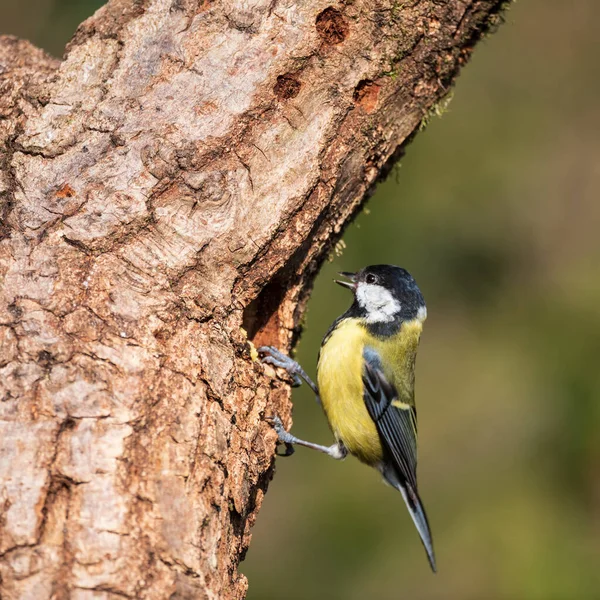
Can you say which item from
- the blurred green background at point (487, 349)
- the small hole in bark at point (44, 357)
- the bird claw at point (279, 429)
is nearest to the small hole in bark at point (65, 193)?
the small hole in bark at point (44, 357)

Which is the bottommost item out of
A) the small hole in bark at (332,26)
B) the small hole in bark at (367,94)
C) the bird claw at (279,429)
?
the bird claw at (279,429)

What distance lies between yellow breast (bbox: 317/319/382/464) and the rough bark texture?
463 millimetres

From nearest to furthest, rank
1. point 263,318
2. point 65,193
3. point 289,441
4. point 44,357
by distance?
point 44,357 → point 65,193 → point 289,441 → point 263,318

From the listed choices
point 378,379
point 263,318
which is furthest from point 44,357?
point 378,379

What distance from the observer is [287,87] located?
8.63ft

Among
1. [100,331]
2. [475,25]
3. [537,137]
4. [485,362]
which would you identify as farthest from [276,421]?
[537,137]

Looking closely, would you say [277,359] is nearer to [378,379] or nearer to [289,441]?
[289,441]

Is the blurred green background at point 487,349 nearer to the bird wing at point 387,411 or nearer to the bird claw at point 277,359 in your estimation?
the bird wing at point 387,411

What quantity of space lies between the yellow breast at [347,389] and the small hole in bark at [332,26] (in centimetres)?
138

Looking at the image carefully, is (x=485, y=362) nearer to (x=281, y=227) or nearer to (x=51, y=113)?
(x=281, y=227)

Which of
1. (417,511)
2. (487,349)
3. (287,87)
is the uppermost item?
(487,349)

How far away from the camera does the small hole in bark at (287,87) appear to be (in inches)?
103

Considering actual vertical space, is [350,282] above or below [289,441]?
above

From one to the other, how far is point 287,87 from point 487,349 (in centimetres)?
346
